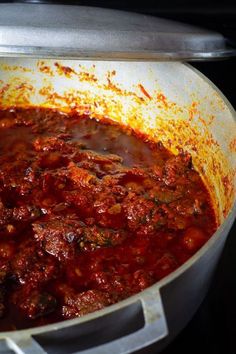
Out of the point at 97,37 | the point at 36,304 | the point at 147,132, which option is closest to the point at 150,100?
the point at 147,132

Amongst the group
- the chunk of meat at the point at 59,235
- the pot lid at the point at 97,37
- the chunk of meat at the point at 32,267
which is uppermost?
the pot lid at the point at 97,37

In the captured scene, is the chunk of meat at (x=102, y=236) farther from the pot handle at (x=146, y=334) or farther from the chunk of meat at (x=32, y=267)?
the pot handle at (x=146, y=334)

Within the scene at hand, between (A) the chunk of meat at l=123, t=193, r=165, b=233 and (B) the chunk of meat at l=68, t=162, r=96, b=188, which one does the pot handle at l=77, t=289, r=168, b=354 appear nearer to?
(A) the chunk of meat at l=123, t=193, r=165, b=233

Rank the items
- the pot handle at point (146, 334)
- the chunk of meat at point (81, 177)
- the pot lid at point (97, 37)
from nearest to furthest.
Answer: the pot handle at point (146, 334) < the pot lid at point (97, 37) < the chunk of meat at point (81, 177)

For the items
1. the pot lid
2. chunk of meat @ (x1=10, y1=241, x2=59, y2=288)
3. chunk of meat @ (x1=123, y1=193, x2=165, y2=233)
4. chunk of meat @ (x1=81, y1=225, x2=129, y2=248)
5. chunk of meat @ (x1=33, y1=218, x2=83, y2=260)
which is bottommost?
chunk of meat @ (x1=10, y1=241, x2=59, y2=288)

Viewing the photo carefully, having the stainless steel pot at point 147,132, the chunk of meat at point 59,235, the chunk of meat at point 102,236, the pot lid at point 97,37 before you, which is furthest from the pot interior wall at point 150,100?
the chunk of meat at point 59,235

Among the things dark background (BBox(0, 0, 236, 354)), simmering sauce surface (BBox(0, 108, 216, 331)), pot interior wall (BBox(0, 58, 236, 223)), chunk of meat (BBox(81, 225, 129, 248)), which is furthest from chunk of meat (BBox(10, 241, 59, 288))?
pot interior wall (BBox(0, 58, 236, 223))

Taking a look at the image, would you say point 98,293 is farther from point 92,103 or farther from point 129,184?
point 92,103

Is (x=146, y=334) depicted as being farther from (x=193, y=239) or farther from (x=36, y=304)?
(x=193, y=239)
